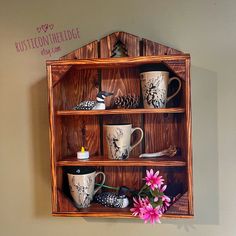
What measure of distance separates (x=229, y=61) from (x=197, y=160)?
1.43 feet

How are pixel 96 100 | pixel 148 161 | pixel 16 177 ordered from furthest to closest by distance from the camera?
1. pixel 16 177
2. pixel 96 100
3. pixel 148 161

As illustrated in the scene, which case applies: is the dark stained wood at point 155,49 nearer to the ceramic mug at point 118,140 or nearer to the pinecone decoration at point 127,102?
the pinecone decoration at point 127,102

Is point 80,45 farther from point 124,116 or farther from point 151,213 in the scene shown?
point 151,213

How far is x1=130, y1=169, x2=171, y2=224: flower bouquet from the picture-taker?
1037mm

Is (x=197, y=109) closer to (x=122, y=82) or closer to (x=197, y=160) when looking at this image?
(x=197, y=160)

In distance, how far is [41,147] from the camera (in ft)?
4.11

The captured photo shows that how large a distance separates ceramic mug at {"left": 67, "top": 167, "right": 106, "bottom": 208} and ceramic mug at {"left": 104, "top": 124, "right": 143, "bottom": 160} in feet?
0.39

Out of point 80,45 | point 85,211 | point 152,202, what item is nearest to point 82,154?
point 85,211

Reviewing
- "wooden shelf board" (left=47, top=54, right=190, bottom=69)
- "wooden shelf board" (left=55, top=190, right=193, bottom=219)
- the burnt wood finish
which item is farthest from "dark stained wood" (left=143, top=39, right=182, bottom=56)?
"wooden shelf board" (left=55, top=190, right=193, bottom=219)

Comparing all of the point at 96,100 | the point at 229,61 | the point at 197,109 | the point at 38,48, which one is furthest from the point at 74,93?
the point at 229,61

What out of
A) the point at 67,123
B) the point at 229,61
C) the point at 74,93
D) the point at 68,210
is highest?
the point at 229,61

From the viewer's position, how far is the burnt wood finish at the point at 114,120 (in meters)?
1.03

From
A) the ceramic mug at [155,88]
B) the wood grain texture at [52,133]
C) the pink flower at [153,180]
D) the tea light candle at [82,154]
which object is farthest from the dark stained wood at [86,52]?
the pink flower at [153,180]

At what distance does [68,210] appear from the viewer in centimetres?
109
